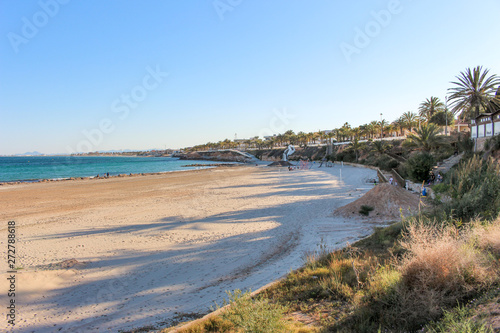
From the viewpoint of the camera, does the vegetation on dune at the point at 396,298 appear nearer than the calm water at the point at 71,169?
Yes

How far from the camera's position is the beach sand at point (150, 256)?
236 inches

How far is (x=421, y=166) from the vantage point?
20.0 meters

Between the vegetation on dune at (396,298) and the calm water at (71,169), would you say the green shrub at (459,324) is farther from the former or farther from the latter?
the calm water at (71,169)

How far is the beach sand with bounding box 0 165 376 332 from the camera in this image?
5996 millimetres

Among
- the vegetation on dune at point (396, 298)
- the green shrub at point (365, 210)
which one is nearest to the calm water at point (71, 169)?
the green shrub at point (365, 210)

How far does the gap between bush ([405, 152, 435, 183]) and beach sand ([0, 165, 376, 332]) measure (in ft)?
23.6

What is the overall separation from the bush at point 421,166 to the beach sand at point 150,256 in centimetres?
719

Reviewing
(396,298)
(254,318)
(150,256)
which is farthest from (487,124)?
(254,318)

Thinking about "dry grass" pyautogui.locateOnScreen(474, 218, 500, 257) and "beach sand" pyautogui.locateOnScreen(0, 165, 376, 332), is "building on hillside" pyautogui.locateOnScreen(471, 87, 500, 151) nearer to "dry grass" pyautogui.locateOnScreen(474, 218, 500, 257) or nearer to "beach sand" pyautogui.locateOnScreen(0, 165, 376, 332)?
"beach sand" pyautogui.locateOnScreen(0, 165, 376, 332)

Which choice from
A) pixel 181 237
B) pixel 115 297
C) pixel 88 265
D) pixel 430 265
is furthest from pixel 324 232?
pixel 88 265

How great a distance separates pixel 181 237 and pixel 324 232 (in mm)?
5854

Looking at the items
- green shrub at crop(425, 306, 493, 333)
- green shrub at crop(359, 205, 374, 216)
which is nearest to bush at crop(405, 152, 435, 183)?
green shrub at crop(359, 205, 374, 216)

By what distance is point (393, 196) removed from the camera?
1373 cm

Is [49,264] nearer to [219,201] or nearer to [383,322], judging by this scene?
[383,322]
